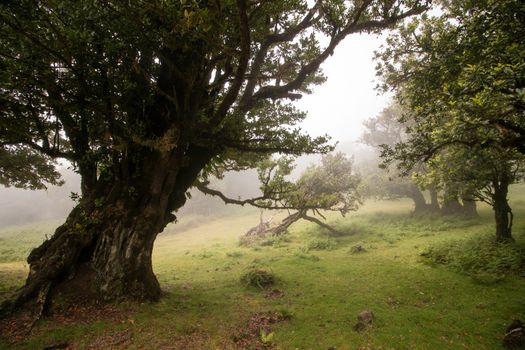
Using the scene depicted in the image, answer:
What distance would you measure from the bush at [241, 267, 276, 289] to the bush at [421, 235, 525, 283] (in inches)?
321

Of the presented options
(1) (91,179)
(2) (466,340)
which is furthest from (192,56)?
(2) (466,340)

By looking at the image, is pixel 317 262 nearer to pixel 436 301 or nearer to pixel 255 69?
pixel 436 301

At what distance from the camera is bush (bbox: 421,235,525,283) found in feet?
39.7

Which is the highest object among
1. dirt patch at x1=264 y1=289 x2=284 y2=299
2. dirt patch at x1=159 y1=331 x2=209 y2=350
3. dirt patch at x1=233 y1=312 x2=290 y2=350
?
dirt patch at x1=159 y1=331 x2=209 y2=350

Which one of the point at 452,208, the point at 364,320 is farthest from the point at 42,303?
the point at 452,208

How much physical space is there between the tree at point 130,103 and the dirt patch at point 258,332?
3813 millimetres

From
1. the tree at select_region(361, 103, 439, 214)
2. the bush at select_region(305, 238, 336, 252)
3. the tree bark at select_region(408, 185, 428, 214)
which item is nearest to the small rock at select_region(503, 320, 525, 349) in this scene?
the bush at select_region(305, 238, 336, 252)

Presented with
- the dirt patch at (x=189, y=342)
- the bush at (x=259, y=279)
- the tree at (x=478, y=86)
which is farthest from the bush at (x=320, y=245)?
the dirt patch at (x=189, y=342)

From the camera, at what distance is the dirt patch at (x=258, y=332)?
850cm

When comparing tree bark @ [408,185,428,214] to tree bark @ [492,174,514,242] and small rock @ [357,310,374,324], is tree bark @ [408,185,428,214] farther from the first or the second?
small rock @ [357,310,374,324]

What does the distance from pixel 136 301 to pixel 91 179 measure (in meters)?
5.09

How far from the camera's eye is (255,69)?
12.7 meters

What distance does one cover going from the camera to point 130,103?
10.8 metres

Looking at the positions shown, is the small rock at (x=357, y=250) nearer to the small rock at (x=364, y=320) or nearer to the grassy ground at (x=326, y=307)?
the grassy ground at (x=326, y=307)
